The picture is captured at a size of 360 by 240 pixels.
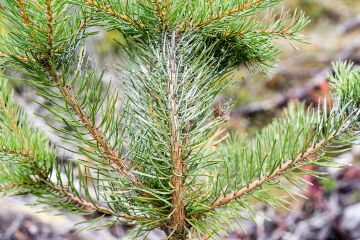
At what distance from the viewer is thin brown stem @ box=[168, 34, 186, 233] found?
607mm

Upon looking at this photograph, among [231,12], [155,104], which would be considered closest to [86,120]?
[155,104]

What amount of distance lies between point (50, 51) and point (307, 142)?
16.1 inches

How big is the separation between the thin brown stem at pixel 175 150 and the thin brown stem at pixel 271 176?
6cm

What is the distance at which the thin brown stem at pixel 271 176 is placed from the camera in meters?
0.67

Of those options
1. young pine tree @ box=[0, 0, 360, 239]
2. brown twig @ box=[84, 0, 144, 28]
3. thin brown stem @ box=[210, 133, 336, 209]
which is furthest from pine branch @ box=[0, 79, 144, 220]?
brown twig @ box=[84, 0, 144, 28]

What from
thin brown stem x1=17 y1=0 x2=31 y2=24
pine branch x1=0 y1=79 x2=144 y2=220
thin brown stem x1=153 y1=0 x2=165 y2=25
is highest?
thin brown stem x1=153 y1=0 x2=165 y2=25

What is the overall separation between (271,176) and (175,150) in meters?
0.17

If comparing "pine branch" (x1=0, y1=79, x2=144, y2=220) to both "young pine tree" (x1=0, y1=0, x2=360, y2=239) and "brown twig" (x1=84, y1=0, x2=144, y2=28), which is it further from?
"brown twig" (x1=84, y1=0, x2=144, y2=28)

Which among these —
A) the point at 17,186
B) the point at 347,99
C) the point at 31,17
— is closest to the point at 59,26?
the point at 31,17

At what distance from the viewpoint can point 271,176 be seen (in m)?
0.68

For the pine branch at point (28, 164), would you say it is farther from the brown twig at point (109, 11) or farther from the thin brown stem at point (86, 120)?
the brown twig at point (109, 11)

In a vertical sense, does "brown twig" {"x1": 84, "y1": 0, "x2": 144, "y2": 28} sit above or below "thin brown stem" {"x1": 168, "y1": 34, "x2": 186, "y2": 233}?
above

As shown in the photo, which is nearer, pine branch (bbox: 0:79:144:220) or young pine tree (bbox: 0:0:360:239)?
young pine tree (bbox: 0:0:360:239)

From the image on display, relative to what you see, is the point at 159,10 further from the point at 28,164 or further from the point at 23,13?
the point at 28,164
